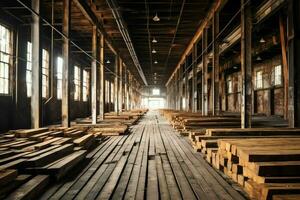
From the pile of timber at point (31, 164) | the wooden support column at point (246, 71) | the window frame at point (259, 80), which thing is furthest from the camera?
the window frame at point (259, 80)

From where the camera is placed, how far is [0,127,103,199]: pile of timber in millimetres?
3285

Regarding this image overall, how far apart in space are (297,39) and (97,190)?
659cm

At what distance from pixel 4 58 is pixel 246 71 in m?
9.31

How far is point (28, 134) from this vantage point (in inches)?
251

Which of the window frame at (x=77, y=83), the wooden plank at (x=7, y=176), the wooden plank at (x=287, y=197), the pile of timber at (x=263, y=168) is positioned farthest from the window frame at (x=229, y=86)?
the wooden plank at (x=7, y=176)

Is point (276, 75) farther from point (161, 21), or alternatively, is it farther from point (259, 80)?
point (161, 21)

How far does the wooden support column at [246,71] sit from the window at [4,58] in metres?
8.88

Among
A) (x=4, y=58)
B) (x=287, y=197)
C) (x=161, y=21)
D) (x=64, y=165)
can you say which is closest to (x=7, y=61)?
(x=4, y=58)

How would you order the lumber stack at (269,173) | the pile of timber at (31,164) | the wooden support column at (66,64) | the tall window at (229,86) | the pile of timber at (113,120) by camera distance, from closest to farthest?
the lumber stack at (269,173)
the pile of timber at (31,164)
the wooden support column at (66,64)
the pile of timber at (113,120)
the tall window at (229,86)

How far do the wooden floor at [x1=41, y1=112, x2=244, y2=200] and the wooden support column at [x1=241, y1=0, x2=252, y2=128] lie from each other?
2624 millimetres

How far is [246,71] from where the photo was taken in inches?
318

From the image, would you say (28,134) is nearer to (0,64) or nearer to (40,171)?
(40,171)

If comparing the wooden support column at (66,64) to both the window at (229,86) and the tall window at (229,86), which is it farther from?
the window at (229,86)

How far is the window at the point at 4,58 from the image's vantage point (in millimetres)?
9969
